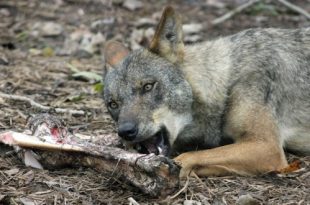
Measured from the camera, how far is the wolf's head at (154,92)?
18.7ft

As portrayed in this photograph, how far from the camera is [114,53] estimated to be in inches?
270

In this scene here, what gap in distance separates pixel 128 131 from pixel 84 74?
359 cm

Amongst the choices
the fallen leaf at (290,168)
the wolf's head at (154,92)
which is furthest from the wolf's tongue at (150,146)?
the fallen leaf at (290,168)

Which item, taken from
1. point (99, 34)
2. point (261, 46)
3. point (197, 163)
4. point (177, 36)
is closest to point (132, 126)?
point (197, 163)

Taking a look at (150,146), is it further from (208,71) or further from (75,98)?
(75,98)

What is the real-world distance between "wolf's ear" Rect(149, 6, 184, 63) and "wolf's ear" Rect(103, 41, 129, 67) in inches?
20.4

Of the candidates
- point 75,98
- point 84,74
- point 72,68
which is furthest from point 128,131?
point 72,68

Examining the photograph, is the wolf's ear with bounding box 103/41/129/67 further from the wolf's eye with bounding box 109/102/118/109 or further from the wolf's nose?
the wolf's nose

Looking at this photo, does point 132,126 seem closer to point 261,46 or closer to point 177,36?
point 177,36

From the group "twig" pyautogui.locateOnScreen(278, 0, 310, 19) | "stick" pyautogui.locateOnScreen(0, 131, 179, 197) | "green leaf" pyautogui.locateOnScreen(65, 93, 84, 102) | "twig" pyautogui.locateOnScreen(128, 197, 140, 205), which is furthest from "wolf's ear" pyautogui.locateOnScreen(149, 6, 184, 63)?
"twig" pyautogui.locateOnScreen(278, 0, 310, 19)

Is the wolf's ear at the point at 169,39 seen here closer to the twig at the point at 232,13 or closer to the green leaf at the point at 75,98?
the green leaf at the point at 75,98

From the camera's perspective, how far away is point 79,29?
1141 cm

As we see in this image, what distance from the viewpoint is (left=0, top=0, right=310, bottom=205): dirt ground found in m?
5.18

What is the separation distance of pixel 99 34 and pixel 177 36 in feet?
16.5
